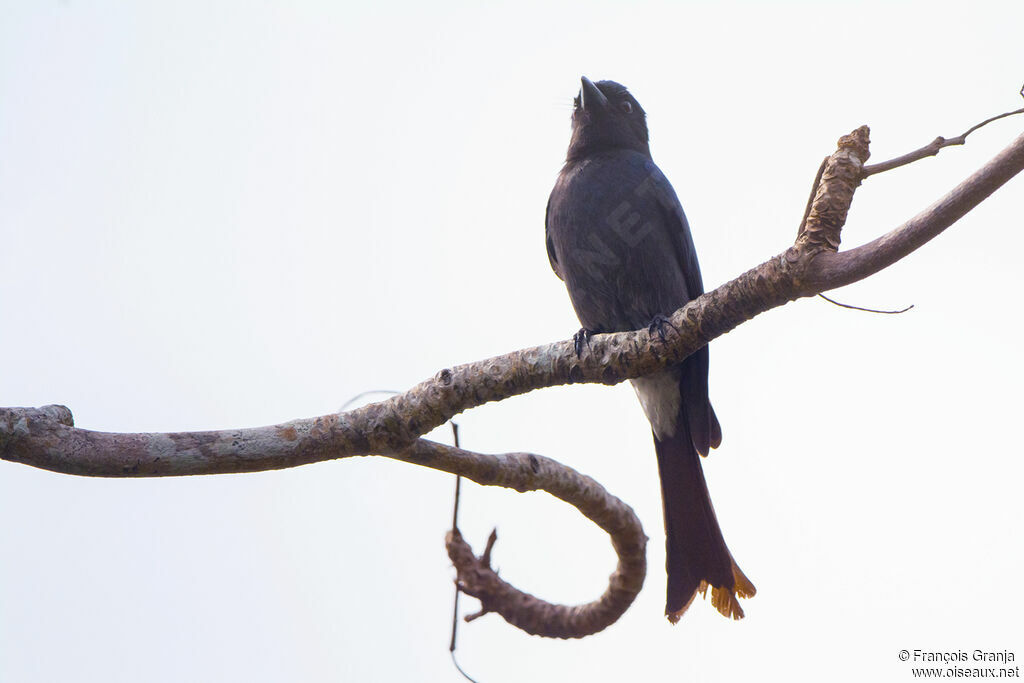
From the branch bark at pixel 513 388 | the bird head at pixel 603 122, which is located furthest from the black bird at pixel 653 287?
the branch bark at pixel 513 388

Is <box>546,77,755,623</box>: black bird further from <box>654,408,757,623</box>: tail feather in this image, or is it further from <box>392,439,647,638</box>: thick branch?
<box>392,439,647,638</box>: thick branch

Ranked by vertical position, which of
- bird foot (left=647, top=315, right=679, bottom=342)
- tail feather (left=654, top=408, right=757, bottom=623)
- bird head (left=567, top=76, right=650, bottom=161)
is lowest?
tail feather (left=654, top=408, right=757, bottom=623)

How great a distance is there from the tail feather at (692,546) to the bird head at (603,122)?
137cm

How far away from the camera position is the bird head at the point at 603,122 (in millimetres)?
4449

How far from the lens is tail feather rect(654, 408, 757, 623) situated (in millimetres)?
3521

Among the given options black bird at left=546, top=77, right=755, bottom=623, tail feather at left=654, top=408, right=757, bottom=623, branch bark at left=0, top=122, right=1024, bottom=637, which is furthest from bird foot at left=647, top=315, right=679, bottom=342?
tail feather at left=654, top=408, right=757, bottom=623

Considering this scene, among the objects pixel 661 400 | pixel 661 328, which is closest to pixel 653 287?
pixel 661 400

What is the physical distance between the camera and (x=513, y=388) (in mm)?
2791

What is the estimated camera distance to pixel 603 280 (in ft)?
12.7

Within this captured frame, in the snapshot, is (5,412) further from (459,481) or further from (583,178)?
(583,178)

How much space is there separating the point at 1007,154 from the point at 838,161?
46cm

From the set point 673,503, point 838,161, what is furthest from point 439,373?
point 673,503

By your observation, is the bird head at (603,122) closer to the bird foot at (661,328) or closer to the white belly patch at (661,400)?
the white belly patch at (661,400)

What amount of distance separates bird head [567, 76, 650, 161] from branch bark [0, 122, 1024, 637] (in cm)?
185
